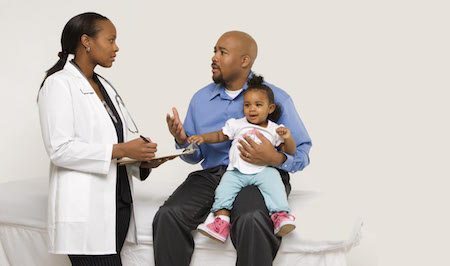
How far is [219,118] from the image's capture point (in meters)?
3.97

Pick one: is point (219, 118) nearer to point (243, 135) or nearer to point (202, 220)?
point (243, 135)

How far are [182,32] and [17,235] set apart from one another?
1.64m

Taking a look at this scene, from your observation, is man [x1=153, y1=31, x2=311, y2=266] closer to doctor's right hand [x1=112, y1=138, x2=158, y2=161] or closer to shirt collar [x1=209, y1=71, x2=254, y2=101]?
shirt collar [x1=209, y1=71, x2=254, y2=101]

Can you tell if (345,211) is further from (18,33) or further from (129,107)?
(18,33)

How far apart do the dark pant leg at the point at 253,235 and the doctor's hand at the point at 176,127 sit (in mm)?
471

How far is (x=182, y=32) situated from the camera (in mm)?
5078

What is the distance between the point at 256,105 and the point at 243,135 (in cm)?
14

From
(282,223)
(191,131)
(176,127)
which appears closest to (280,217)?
(282,223)

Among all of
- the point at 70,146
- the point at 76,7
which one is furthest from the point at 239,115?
the point at 76,7

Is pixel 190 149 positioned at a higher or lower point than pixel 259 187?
higher

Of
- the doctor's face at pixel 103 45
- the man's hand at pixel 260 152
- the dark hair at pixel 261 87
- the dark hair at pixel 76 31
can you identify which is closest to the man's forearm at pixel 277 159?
the man's hand at pixel 260 152

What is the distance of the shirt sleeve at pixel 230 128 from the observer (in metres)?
3.79

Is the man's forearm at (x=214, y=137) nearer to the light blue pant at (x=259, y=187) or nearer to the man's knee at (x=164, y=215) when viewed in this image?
the light blue pant at (x=259, y=187)

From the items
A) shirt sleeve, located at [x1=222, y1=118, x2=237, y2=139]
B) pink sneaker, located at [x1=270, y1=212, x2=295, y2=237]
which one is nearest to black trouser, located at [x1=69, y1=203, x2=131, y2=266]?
shirt sleeve, located at [x1=222, y1=118, x2=237, y2=139]
